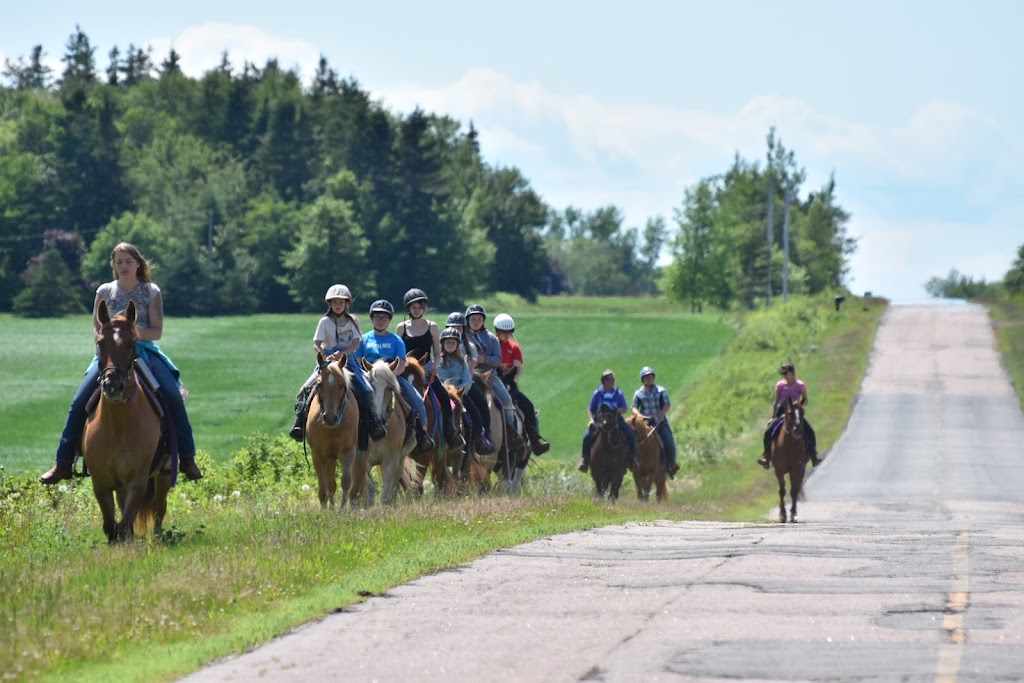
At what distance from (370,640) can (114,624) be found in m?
1.57

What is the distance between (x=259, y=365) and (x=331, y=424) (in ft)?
197

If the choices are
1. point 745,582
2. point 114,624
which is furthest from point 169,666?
point 745,582

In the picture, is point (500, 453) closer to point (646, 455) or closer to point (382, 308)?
point (382, 308)

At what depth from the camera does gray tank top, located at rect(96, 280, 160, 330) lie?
1518cm

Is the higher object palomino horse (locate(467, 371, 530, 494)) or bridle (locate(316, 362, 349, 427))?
bridle (locate(316, 362, 349, 427))

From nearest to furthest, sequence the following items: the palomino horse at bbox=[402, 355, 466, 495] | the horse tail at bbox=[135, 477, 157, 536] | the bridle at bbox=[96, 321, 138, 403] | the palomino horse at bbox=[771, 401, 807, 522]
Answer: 1. the bridle at bbox=[96, 321, 138, 403]
2. the horse tail at bbox=[135, 477, 157, 536]
3. the palomino horse at bbox=[402, 355, 466, 495]
4. the palomino horse at bbox=[771, 401, 807, 522]

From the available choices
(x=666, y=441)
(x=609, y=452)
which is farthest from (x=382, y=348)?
(x=666, y=441)

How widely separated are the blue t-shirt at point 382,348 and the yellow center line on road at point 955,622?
7.56 m

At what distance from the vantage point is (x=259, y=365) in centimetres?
7812

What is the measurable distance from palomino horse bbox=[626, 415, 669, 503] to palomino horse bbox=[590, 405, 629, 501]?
1.46 meters

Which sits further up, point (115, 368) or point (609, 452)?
point (115, 368)

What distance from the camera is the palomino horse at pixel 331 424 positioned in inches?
744

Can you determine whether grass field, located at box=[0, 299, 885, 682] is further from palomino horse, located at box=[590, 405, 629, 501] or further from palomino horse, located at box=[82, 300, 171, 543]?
palomino horse, located at box=[590, 405, 629, 501]

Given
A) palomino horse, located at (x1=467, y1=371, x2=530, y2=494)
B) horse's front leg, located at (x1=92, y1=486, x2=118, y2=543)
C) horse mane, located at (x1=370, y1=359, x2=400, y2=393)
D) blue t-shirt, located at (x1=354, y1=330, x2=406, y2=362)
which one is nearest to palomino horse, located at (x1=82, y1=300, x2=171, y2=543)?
horse's front leg, located at (x1=92, y1=486, x2=118, y2=543)
